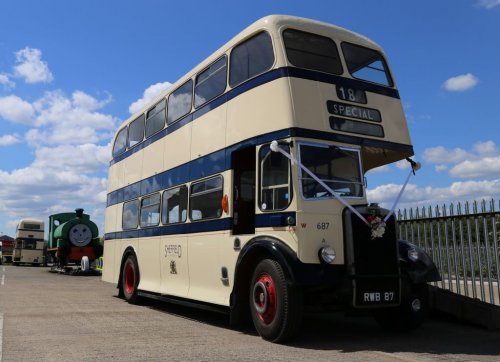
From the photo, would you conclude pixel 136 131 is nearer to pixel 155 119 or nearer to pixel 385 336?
pixel 155 119

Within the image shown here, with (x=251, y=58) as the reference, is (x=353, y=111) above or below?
below

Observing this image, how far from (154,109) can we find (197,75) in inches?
100

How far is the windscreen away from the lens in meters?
7.09

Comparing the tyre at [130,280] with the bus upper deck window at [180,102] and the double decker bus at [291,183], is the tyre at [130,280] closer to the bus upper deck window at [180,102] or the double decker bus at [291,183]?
the double decker bus at [291,183]

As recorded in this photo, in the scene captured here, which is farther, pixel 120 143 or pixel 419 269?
pixel 120 143

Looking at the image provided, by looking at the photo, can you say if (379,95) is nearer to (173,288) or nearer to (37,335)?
(173,288)

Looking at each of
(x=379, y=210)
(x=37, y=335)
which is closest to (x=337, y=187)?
(x=379, y=210)

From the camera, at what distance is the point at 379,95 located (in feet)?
26.9

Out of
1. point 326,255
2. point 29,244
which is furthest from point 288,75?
point 29,244

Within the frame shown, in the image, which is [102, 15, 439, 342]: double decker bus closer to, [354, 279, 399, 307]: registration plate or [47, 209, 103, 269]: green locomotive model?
[354, 279, 399, 307]: registration plate

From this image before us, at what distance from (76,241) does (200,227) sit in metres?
19.1

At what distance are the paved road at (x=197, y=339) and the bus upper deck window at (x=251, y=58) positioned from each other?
13.1 ft

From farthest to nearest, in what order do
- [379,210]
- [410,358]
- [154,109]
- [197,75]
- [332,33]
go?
1. [154,109]
2. [197,75]
3. [332,33]
4. [379,210]
5. [410,358]

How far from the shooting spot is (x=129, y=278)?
12.8 meters
